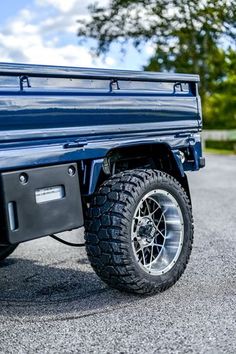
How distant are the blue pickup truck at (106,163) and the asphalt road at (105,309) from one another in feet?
0.78

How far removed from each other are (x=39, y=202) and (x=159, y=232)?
1.20 m

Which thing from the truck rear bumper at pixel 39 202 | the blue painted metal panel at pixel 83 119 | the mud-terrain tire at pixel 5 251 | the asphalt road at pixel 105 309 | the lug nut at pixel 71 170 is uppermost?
the blue painted metal panel at pixel 83 119

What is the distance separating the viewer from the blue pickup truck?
11.7ft

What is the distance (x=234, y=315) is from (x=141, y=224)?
94 centimetres

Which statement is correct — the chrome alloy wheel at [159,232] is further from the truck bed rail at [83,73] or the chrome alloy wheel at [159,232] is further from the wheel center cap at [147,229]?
the truck bed rail at [83,73]

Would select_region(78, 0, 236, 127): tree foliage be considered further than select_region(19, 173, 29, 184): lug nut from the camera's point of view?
Yes

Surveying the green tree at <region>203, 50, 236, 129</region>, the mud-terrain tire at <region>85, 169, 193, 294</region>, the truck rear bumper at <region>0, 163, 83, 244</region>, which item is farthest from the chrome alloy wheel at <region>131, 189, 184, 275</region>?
the green tree at <region>203, 50, 236, 129</region>

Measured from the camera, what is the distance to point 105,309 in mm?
4016

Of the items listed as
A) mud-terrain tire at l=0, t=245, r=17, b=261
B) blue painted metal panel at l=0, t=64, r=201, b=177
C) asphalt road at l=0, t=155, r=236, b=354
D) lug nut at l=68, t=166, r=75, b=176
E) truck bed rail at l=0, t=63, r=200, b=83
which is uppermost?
truck bed rail at l=0, t=63, r=200, b=83

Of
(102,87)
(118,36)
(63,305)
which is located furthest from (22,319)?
(118,36)

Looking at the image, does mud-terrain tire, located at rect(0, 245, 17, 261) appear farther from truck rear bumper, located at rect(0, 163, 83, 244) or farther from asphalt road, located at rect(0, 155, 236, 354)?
truck rear bumper, located at rect(0, 163, 83, 244)

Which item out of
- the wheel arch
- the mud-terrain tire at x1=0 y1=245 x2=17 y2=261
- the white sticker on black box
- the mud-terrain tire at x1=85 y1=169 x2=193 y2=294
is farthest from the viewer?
the mud-terrain tire at x1=0 y1=245 x2=17 y2=261

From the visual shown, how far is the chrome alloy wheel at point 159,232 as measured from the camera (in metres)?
4.36

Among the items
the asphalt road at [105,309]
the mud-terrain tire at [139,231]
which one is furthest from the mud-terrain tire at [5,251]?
the mud-terrain tire at [139,231]
